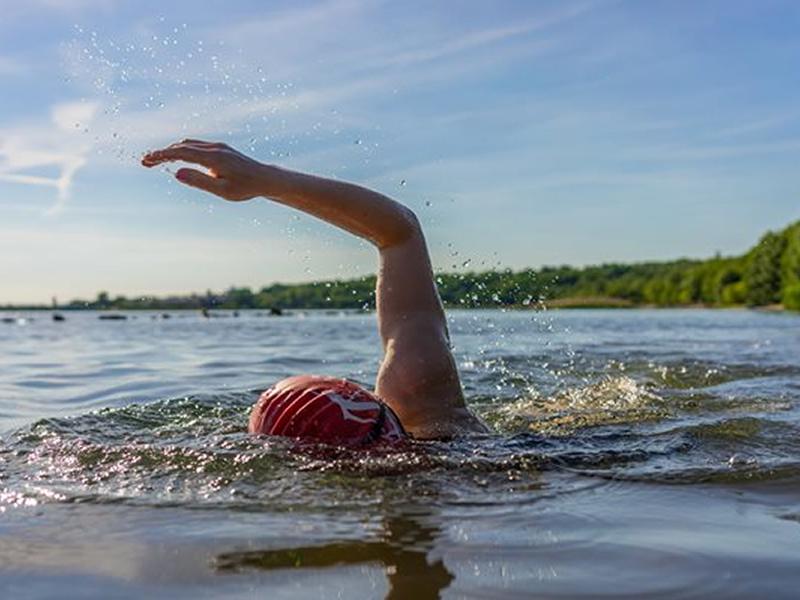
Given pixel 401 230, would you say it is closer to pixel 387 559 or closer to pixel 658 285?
pixel 387 559

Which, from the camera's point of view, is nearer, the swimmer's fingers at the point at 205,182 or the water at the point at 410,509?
the water at the point at 410,509

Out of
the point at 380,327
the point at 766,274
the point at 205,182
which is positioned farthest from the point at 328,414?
the point at 766,274

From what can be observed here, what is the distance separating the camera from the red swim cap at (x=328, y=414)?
4.57 metres

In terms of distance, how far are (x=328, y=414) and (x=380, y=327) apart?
964mm

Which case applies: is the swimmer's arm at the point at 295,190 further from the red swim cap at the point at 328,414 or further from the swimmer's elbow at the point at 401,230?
the red swim cap at the point at 328,414

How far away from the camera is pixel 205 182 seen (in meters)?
4.90

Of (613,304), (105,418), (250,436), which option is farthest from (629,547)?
(613,304)

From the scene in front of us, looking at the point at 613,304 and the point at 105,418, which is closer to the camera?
the point at 105,418

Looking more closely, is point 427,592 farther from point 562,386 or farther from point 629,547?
point 562,386

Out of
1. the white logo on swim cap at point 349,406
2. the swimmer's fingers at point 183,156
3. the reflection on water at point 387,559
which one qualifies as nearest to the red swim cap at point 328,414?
the white logo on swim cap at point 349,406

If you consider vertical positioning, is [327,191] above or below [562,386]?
above

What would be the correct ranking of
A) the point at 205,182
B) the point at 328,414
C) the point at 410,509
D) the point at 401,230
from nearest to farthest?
the point at 410,509 → the point at 328,414 → the point at 205,182 → the point at 401,230

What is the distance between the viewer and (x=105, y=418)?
6.41 metres

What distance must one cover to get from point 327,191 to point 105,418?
2.40 meters
